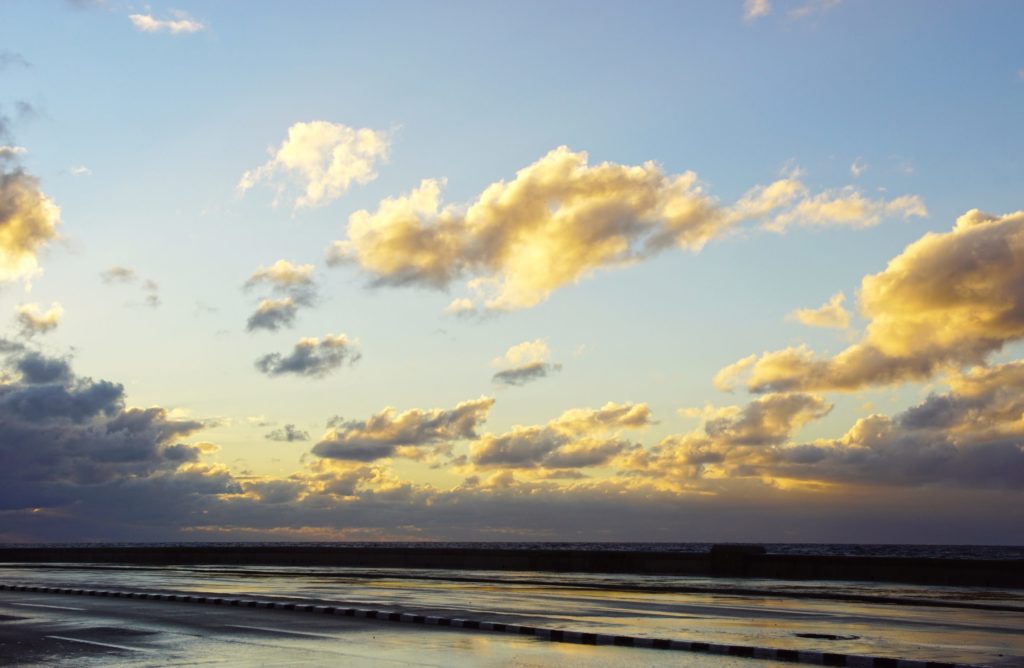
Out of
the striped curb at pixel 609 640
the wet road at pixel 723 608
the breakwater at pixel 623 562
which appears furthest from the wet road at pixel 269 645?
the breakwater at pixel 623 562

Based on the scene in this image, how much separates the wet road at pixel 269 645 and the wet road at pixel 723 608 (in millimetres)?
571

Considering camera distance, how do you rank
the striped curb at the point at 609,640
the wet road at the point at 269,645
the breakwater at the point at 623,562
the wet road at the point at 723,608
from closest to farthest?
1. the wet road at the point at 269,645
2. the striped curb at the point at 609,640
3. the wet road at the point at 723,608
4. the breakwater at the point at 623,562

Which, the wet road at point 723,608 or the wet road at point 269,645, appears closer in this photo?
the wet road at point 269,645

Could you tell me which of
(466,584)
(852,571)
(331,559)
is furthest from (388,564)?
(852,571)

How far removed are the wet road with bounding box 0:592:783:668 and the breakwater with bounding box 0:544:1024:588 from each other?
3037 cm

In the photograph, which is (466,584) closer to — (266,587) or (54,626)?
(266,587)

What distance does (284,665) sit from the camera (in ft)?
54.5

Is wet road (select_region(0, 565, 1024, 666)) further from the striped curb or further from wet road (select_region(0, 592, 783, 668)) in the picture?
the striped curb

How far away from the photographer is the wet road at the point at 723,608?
67.9 feet

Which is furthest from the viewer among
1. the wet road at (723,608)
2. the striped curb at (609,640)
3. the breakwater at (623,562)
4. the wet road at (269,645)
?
the breakwater at (623,562)

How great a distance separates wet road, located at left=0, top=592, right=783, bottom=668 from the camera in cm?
1723

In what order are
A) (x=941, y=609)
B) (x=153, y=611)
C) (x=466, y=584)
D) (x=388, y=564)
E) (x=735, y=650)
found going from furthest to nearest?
(x=388, y=564), (x=466, y=584), (x=941, y=609), (x=153, y=611), (x=735, y=650)

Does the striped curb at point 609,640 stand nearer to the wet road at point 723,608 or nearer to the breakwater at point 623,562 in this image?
the wet road at point 723,608

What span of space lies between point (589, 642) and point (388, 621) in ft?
22.0
